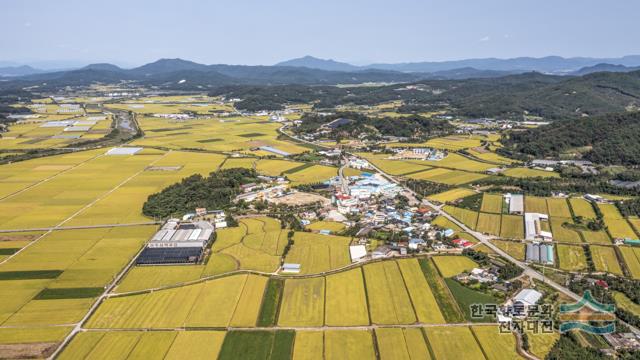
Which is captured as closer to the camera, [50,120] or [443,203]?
[443,203]

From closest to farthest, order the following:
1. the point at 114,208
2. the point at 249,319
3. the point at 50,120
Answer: the point at 249,319, the point at 114,208, the point at 50,120

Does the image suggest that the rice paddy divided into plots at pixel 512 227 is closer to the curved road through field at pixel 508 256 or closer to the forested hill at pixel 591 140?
the curved road through field at pixel 508 256

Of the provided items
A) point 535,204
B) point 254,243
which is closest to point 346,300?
point 254,243

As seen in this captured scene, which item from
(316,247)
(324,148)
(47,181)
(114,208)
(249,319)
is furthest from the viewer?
(324,148)

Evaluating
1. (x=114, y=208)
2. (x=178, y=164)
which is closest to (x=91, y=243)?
(x=114, y=208)

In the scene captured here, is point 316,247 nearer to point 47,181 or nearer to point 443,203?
point 443,203

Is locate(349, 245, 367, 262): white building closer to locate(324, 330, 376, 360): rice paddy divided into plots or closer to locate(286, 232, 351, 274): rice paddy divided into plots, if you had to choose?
locate(286, 232, 351, 274): rice paddy divided into plots
